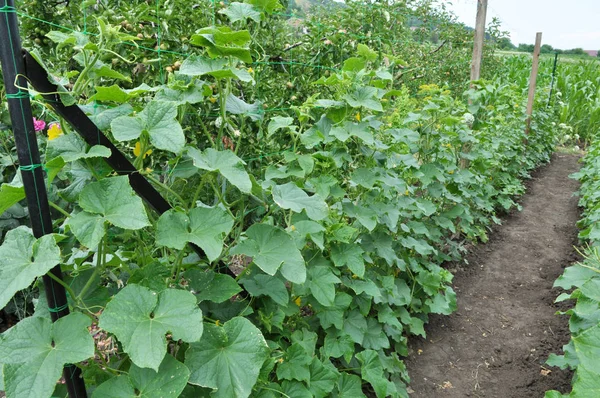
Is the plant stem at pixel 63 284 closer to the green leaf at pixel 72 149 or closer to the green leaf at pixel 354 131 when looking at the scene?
the green leaf at pixel 72 149

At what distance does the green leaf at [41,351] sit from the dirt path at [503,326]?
198 centimetres

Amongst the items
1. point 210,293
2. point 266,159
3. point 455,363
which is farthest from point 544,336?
point 210,293

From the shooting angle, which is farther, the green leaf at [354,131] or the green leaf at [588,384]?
the green leaf at [354,131]

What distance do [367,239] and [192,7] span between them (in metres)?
1.69

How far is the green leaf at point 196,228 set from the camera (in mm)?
1332

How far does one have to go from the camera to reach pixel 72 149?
1.28m

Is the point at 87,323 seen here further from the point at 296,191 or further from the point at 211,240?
the point at 296,191

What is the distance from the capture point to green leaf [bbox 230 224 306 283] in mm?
1595

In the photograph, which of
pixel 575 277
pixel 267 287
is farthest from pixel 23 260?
pixel 575 277

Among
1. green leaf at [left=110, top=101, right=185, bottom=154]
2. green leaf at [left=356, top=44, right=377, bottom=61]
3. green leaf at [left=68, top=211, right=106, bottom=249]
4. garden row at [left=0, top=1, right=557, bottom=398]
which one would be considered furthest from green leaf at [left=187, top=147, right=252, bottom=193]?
green leaf at [left=356, top=44, right=377, bottom=61]

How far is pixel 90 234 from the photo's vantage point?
1173 mm

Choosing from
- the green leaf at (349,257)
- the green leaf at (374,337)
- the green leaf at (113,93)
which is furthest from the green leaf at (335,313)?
the green leaf at (113,93)

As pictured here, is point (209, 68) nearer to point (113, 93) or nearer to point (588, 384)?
point (113, 93)

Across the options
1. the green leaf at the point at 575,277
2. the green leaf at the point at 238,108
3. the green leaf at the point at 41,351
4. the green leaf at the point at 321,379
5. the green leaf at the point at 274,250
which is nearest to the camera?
the green leaf at the point at 41,351
